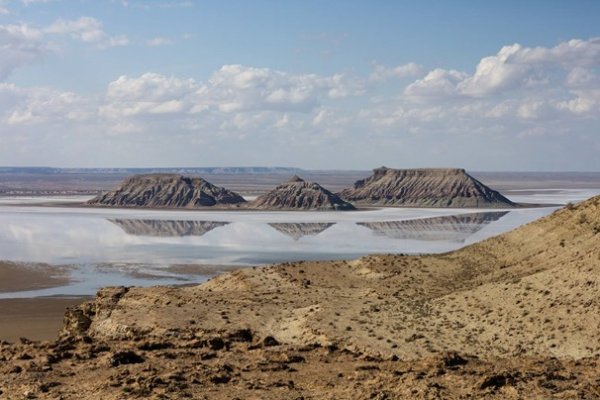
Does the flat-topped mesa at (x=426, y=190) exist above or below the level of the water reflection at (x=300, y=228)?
above

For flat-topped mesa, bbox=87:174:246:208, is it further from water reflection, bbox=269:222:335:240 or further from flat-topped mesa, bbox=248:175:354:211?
water reflection, bbox=269:222:335:240

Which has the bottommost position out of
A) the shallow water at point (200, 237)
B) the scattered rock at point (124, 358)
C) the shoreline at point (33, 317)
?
the shoreline at point (33, 317)

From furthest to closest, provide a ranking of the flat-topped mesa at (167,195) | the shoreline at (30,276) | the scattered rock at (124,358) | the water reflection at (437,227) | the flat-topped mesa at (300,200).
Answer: the flat-topped mesa at (167,195) → the flat-topped mesa at (300,200) → the water reflection at (437,227) → the shoreline at (30,276) → the scattered rock at (124,358)

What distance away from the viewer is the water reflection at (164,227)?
76.1 meters

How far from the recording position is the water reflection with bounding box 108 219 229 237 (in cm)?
7612

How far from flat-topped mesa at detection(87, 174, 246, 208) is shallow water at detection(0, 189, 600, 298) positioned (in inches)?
540

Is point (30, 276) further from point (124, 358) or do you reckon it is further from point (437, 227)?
point (437, 227)

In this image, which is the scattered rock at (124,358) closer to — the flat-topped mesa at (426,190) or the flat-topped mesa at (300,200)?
the flat-topped mesa at (300,200)

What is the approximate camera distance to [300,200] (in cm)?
12131

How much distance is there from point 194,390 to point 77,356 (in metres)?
4.43

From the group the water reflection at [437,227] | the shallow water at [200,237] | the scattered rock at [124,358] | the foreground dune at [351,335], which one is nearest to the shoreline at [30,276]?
the shallow water at [200,237]

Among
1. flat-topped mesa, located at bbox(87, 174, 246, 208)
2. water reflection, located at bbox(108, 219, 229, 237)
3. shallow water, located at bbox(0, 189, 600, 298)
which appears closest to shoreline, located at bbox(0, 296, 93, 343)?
shallow water, located at bbox(0, 189, 600, 298)

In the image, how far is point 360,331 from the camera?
71.0ft

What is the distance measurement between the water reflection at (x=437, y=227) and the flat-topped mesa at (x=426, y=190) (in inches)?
929
